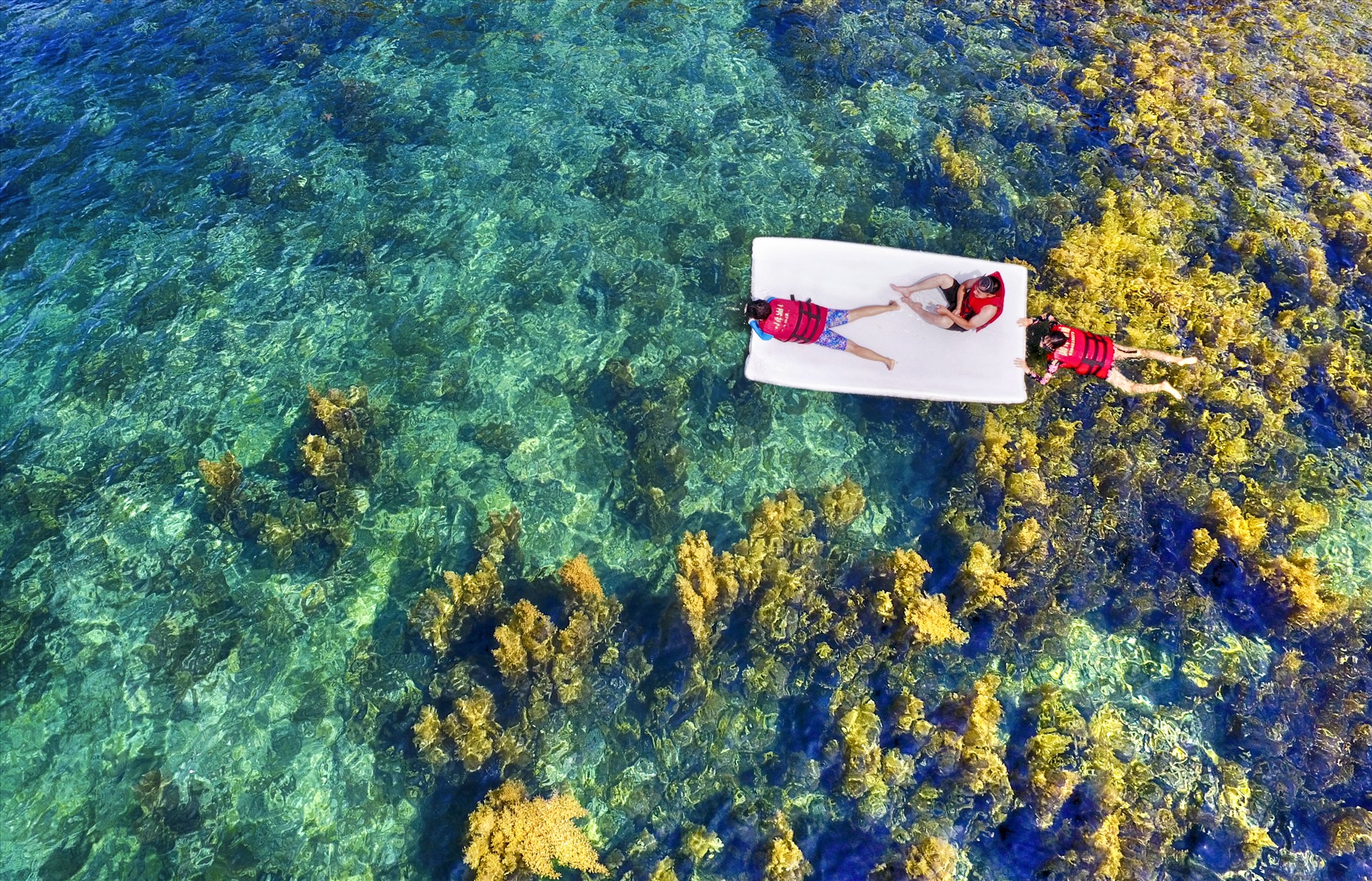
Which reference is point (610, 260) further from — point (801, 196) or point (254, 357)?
point (254, 357)

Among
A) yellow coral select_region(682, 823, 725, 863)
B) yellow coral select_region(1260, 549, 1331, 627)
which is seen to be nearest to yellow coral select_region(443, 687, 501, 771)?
yellow coral select_region(682, 823, 725, 863)

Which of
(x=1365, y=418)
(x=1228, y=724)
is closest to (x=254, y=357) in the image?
(x=1228, y=724)

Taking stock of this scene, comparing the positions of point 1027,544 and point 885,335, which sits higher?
point 885,335

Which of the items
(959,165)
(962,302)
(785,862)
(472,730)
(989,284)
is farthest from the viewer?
(959,165)

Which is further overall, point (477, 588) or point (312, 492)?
point (312, 492)

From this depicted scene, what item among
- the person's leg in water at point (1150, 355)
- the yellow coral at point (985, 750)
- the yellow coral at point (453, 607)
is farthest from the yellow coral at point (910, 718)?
the person's leg in water at point (1150, 355)

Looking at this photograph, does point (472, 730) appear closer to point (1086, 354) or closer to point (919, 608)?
point (919, 608)

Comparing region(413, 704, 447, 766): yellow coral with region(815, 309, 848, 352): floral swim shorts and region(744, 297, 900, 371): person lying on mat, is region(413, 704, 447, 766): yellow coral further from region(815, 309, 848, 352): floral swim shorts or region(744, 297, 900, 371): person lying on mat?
region(815, 309, 848, 352): floral swim shorts

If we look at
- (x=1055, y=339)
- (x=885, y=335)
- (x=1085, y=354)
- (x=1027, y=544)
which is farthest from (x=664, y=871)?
(x=1085, y=354)
